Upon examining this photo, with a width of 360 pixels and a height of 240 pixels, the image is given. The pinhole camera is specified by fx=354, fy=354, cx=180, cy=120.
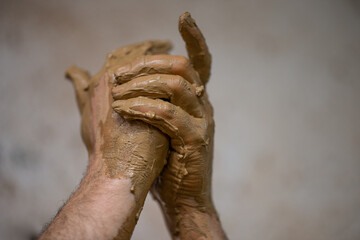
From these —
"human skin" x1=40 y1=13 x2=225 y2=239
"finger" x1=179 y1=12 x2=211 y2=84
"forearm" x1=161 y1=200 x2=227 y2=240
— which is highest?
"finger" x1=179 y1=12 x2=211 y2=84

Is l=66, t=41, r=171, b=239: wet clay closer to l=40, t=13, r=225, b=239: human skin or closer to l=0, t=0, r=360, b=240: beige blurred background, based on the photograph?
l=40, t=13, r=225, b=239: human skin

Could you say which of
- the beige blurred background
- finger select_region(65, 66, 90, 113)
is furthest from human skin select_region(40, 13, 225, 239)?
the beige blurred background

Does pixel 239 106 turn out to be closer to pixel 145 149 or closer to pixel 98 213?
pixel 145 149

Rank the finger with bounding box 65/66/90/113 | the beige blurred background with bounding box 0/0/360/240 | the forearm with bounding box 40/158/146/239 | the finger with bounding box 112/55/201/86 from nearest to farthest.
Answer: the forearm with bounding box 40/158/146/239, the finger with bounding box 112/55/201/86, the finger with bounding box 65/66/90/113, the beige blurred background with bounding box 0/0/360/240

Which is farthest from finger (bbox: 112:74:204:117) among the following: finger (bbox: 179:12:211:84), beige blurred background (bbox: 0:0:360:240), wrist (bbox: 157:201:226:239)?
beige blurred background (bbox: 0:0:360:240)

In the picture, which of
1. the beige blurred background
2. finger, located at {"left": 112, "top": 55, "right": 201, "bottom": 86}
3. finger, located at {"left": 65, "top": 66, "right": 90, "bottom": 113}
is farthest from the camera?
the beige blurred background

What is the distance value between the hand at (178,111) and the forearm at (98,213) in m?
0.12

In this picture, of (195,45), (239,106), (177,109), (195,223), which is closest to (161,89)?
(177,109)

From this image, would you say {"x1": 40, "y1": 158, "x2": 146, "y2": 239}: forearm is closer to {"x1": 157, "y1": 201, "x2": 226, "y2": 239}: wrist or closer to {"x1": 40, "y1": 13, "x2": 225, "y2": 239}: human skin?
{"x1": 40, "y1": 13, "x2": 225, "y2": 239}: human skin

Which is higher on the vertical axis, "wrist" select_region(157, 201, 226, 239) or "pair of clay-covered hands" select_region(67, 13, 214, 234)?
"pair of clay-covered hands" select_region(67, 13, 214, 234)

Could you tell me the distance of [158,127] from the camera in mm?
738

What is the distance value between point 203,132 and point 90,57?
109cm

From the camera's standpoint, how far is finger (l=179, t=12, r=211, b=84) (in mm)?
788

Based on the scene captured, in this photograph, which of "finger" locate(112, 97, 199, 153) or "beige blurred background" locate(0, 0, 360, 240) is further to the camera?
"beige blurred background" locate(0, 0, 360, 240)
